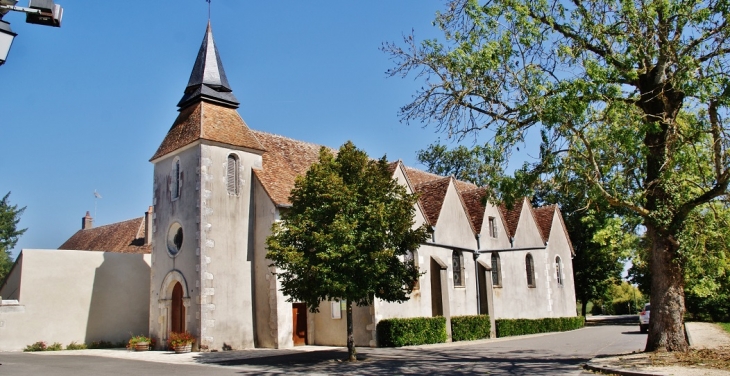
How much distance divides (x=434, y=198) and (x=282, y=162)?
7.60 meters

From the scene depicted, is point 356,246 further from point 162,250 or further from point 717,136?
point 162,250

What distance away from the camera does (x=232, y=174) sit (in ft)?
81.4

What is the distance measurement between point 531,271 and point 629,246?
1680 centimetres

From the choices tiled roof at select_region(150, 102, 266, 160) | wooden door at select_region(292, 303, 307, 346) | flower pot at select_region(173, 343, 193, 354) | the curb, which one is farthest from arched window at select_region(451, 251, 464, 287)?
the curb

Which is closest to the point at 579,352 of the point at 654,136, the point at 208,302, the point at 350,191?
the point at 654,136

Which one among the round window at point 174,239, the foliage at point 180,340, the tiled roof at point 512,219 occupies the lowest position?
the foliage at point 180,340

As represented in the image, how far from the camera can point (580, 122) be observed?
14031mm

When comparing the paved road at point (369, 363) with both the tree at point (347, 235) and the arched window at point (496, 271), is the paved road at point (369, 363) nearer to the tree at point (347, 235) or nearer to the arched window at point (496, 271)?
the tree at point (347, 235)

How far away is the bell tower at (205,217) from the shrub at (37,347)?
4859 mm

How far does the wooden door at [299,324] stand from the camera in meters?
24.3

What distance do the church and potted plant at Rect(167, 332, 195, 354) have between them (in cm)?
38

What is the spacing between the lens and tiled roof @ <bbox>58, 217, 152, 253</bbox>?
35125 millimetres

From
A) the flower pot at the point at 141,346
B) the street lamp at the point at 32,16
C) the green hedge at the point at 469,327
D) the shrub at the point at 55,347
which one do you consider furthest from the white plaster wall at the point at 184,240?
the street lamp at the point at 32,16

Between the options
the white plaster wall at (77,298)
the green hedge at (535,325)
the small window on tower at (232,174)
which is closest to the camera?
the small window on tower at (232,174)
